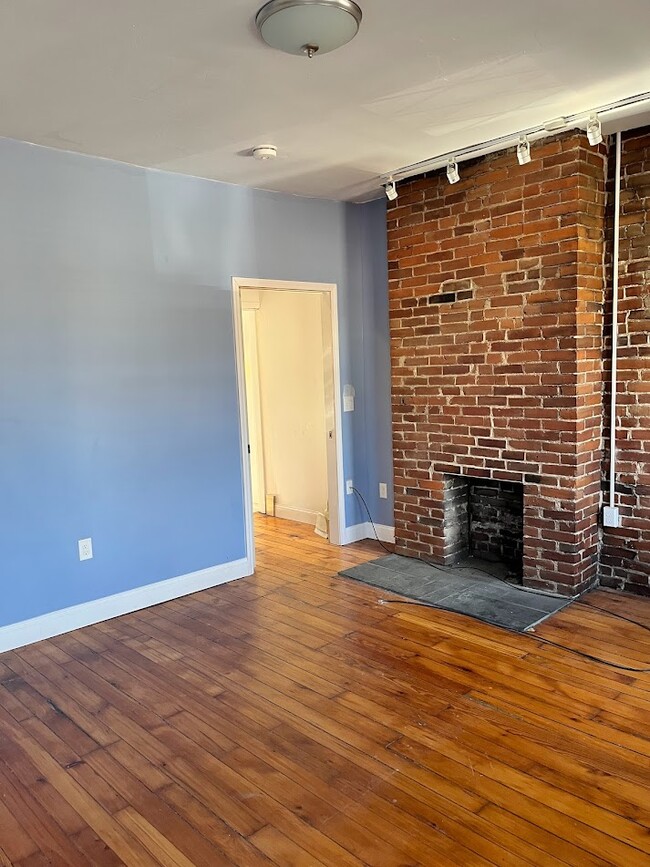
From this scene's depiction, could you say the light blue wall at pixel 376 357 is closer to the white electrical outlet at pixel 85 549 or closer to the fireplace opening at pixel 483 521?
the fireplace opening at pixel 483 521

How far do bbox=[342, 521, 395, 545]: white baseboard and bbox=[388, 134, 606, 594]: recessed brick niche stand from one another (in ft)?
1.80

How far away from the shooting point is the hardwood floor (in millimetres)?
1952

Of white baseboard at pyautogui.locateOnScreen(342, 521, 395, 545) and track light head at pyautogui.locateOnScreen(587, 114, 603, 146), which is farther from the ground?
track light head at pyautogui.locateOnScreen(587, 114, 603, 146)

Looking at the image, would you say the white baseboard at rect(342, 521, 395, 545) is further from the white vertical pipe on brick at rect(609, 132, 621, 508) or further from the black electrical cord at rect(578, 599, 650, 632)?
the white vertical pipe on brick at rect(609, 132, 621, 508)

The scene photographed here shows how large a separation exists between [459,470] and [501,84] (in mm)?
2246

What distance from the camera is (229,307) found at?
416 centimetres

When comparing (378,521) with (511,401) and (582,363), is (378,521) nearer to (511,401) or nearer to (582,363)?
(511,401)

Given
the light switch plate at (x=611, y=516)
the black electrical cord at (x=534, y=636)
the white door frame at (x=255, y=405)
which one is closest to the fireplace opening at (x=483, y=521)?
the light switch plate at (x=611, y=516)

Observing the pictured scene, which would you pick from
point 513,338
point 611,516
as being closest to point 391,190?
point 513,338

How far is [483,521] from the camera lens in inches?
175

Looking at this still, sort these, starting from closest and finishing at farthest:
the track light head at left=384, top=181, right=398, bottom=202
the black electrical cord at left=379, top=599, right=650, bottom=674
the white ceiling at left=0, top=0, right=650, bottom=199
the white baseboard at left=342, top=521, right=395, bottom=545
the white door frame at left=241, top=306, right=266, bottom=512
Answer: the white ceiling at left=0, top=0, right=650, bottom=199
the black electrical cord at left=379, top=599, right=650, bottom=674
the track light head at left=384, top=181, right=398, bottom=202
the white baseboard at left=342, top=521, right=395, bottom=545
the white door frame at left=241, top=306, right=266, bottom=512

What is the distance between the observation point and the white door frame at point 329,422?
4.26 m

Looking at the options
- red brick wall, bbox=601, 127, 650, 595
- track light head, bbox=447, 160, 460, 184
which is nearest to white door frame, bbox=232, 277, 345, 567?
track light head, bbox=447, 160, 460, 184

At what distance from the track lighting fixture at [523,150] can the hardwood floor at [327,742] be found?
7.95 ft
